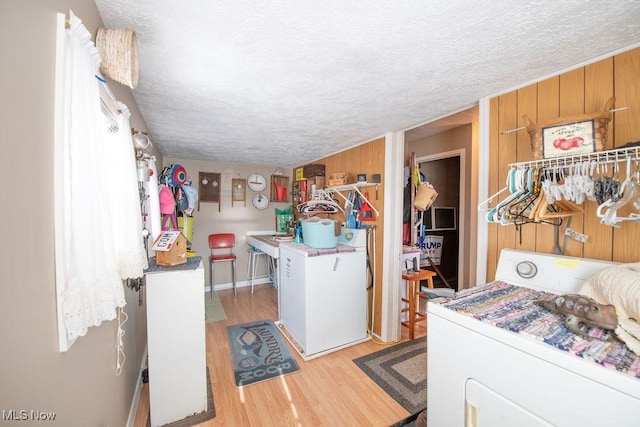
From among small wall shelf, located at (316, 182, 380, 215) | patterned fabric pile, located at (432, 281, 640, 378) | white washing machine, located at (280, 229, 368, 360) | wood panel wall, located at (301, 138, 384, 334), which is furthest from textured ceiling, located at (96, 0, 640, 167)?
white washing machine, located at (280, 229, 368, 360)

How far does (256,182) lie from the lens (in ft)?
14.6

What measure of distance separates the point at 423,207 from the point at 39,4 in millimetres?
3157

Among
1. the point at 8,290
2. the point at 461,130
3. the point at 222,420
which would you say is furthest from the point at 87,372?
the point at 461,130

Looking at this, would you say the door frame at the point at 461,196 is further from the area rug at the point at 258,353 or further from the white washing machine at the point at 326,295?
the area rug at the point at 258,353

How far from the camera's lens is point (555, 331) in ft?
2.80

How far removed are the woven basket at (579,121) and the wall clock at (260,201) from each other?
154 inches

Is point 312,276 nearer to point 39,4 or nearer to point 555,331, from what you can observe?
point 555,331

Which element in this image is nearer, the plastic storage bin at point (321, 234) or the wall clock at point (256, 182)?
the plastic storage bin at point (321, 234)

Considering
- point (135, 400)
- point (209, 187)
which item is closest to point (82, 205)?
point (135, 400)

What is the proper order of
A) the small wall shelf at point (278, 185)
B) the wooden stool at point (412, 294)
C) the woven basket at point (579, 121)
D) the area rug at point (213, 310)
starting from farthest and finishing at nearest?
the small wall shelf at point (278, 185) < the area rug at point (213, 310) < the wooden stool at point (412, 294) < the woven basket at point (579, 121)

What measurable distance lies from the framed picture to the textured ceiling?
372mm

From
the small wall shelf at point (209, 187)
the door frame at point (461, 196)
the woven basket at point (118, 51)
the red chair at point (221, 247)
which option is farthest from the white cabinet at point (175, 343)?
the door frame at point (461, 196)

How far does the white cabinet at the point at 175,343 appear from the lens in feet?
4.95

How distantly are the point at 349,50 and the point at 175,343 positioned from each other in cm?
198
